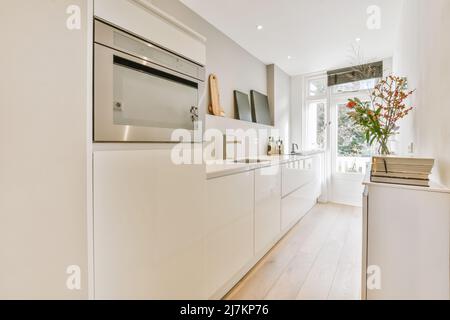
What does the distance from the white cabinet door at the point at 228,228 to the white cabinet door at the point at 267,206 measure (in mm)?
131

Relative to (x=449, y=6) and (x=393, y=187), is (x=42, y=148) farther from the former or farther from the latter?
(x=449, y=6)

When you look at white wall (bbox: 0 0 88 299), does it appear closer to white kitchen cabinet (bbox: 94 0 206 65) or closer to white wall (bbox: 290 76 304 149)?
white kitchen cabinet (bbox: 94 0 206 65)

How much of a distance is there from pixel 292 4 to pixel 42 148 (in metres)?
2.61

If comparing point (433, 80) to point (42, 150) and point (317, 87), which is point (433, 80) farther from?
point (317, 87)

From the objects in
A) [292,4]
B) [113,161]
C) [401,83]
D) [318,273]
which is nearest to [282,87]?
[292,4]

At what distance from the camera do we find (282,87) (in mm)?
4492

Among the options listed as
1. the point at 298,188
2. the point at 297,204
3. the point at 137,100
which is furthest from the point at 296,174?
the point at 137,100

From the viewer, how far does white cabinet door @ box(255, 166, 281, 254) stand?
83.4 inches

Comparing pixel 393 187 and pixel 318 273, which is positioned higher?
pixel 393 187

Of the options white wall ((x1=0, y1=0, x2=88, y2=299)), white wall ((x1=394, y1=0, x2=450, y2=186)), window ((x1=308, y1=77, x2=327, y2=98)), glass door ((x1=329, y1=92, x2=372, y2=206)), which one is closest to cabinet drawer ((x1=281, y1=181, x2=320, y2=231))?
glass door ((x1=329, y1=92, x2=372, y2=206))

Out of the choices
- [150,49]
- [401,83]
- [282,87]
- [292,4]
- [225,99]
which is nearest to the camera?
[150,49]

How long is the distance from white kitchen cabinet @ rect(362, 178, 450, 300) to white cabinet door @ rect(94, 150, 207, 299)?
0.93 m

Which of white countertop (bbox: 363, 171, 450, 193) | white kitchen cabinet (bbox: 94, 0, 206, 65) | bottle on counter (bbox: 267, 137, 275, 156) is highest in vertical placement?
white kitchen cabinet (bbox: 94, 0, 206, 65)
